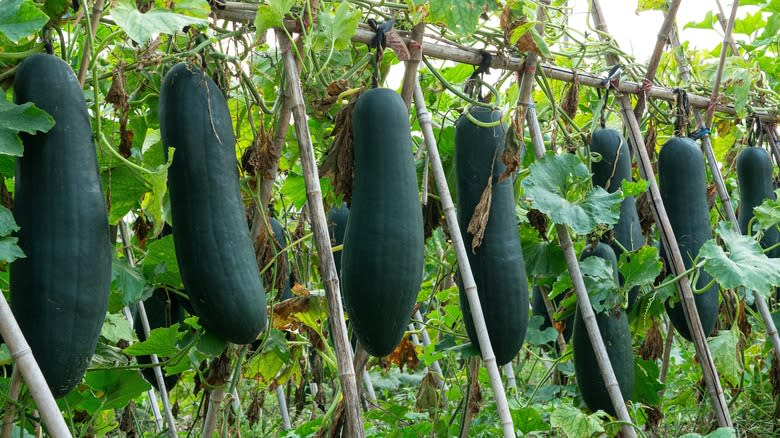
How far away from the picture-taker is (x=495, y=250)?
241 centimetres

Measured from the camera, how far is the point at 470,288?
7.25ft

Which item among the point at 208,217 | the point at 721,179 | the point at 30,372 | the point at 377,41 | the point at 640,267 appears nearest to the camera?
the point at 30,372

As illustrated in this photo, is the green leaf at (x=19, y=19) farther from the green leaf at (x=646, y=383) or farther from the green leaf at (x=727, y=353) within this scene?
the green leaf at (x=727, y=353)

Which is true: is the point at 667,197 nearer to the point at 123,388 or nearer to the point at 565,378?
the point at 565,378

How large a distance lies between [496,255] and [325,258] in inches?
28.1

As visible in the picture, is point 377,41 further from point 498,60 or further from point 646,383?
point 646,383

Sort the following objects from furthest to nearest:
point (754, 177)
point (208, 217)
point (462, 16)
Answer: point (754, 177) < point (462, 16) < point (208, 217)

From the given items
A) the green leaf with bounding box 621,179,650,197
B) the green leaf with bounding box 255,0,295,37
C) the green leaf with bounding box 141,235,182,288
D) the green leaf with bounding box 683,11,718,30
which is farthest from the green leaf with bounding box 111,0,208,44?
the green leaf with bounding box 683,11,718,30

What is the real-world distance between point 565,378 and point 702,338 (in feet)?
3.91

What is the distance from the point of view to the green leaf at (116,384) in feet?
7.63

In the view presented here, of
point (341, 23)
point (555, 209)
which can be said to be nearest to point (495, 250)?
point (555, 209)

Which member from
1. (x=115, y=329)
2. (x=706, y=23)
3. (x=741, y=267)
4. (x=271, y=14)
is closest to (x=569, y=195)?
(x=741, y=267)

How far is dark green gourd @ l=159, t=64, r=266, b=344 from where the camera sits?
1.86 metres

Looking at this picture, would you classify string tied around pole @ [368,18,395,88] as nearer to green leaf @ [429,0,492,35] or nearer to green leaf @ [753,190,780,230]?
green leaf @ [429,0,492,35]
